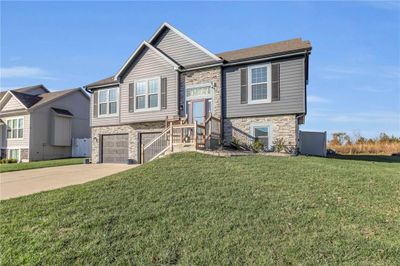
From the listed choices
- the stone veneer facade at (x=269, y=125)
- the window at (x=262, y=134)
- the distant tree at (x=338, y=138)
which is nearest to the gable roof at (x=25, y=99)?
the stone veneer facade at (x=269, y=125)

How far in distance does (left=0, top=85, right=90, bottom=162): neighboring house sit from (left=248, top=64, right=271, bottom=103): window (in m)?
19.4

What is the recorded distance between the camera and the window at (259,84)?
14422 millimetres

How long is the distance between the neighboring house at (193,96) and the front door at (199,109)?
5 cm

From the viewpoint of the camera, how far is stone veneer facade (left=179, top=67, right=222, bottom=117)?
1559 centimetres

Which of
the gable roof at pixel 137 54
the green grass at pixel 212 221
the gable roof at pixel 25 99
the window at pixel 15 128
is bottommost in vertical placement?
the green grass at pixel 212 221

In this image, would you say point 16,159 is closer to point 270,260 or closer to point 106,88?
point 106,88

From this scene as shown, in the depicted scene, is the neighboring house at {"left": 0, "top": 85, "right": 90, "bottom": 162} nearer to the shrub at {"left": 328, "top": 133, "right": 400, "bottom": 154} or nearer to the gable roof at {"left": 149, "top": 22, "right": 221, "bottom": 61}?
the gable roof at {"left": 149, "top": 22, "right": 221, "bottom": 61}

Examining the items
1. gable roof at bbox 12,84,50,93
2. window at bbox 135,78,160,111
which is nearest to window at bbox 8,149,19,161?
gable roof at bbox 12,84,50,93

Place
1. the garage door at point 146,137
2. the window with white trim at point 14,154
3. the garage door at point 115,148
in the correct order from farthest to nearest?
the window with white trim at point 14,154 < the garage door at point 115,148 < the garage door at point 146,137

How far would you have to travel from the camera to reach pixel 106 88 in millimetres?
19531

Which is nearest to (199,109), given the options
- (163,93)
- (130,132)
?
(163,93)

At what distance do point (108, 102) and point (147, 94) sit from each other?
374 centimetres

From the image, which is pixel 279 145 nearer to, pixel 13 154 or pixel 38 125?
pixel 38 125

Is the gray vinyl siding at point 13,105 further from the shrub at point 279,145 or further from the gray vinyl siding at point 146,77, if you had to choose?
the shrub at point 279,145
